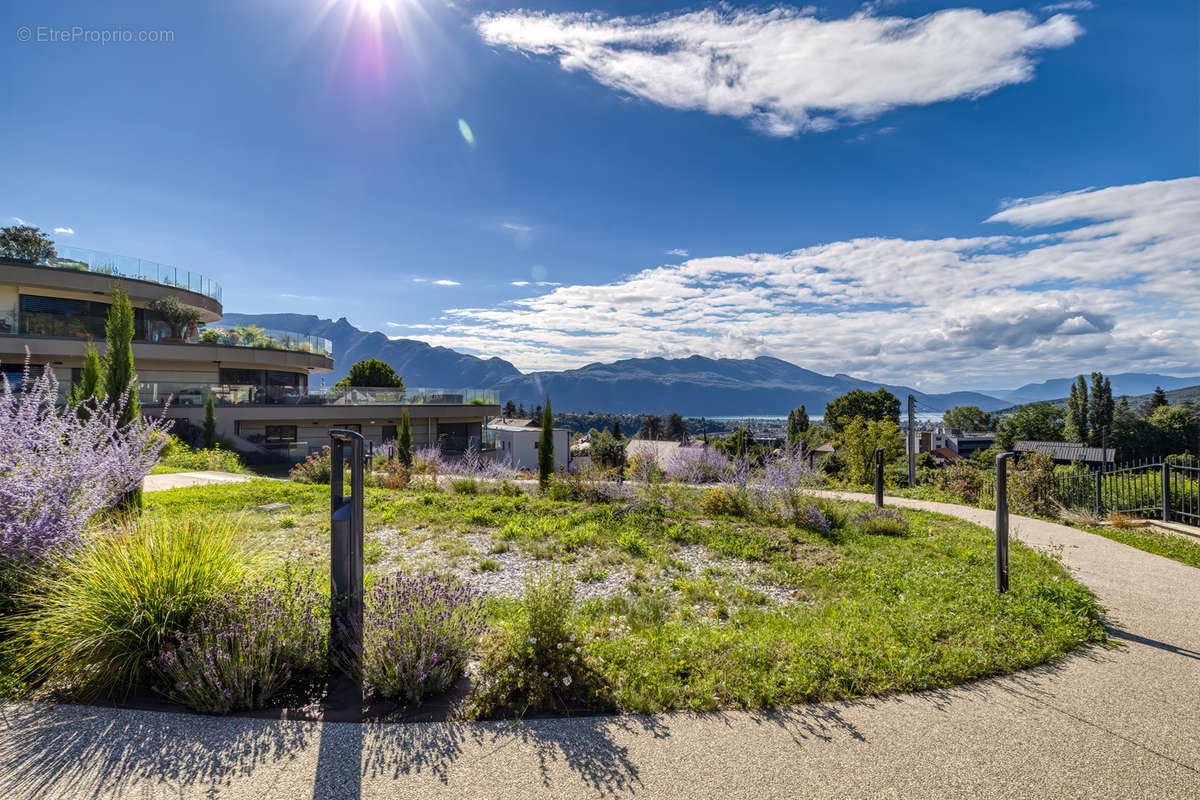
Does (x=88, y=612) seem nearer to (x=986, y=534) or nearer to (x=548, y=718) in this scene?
(x=548, y=718)

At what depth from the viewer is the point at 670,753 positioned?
282 centimetres

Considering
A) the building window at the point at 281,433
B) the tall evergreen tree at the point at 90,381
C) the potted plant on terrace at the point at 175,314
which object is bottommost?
the building window at the point at 281,433

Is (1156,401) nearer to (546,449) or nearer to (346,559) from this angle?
(546,449)

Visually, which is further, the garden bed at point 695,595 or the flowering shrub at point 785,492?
the flowering shrub at point 785,492

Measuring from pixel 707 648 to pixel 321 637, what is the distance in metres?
2.70

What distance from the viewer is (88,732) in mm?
2924

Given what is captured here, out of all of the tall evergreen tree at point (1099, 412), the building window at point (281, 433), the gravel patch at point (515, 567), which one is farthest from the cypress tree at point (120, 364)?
the tall evergreen tree at point (1099, 412)

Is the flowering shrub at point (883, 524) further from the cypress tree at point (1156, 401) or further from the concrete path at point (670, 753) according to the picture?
the cypress tree at point (1156, 401)

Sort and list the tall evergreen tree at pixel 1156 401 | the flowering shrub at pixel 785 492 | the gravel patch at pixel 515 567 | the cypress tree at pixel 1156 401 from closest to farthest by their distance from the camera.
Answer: the gravel patch at pixel 515 567, the flowering shrub at pixel 785 492, the tall evergreen tree at pixel 1156 401, the cypress tree at pixel 1156 401

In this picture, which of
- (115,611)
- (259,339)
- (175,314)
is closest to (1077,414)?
(259,339)

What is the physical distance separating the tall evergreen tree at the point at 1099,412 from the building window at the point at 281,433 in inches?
2822

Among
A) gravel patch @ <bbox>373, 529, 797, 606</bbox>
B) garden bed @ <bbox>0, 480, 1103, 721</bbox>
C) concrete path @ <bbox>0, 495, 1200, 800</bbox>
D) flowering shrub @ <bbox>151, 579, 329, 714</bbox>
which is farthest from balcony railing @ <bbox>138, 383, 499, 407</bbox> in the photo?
concrete path @ <bbox>0, 495, 1200, 800</bbox>

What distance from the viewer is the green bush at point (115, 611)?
3.37 metres

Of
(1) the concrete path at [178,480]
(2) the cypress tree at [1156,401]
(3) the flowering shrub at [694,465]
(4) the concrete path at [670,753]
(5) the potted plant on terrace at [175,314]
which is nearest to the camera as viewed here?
(4) the concrete path at [670,753]
